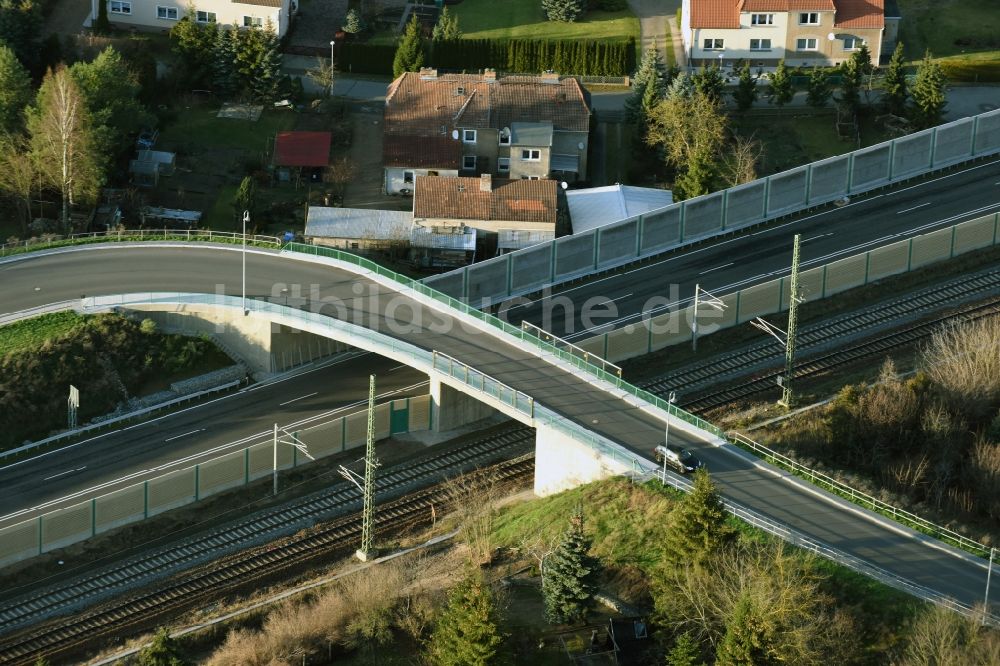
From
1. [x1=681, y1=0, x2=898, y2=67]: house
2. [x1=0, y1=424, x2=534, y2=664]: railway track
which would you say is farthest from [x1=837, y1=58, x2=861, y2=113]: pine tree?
[x1=0, y1=424, x2=534, y2=664]: railway track

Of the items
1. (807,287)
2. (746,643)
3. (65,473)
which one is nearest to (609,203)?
(807,287)

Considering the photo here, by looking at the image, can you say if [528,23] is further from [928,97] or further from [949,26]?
[949,26]

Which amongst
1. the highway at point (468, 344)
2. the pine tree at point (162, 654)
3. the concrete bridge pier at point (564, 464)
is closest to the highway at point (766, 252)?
the highway at point (468, 344)

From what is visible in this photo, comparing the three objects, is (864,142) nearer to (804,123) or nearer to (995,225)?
(804,123)

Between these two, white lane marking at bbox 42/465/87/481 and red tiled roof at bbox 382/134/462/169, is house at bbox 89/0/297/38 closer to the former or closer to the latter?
red tiled roof at bbox 382/134/462/169

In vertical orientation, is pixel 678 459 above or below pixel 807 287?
below
